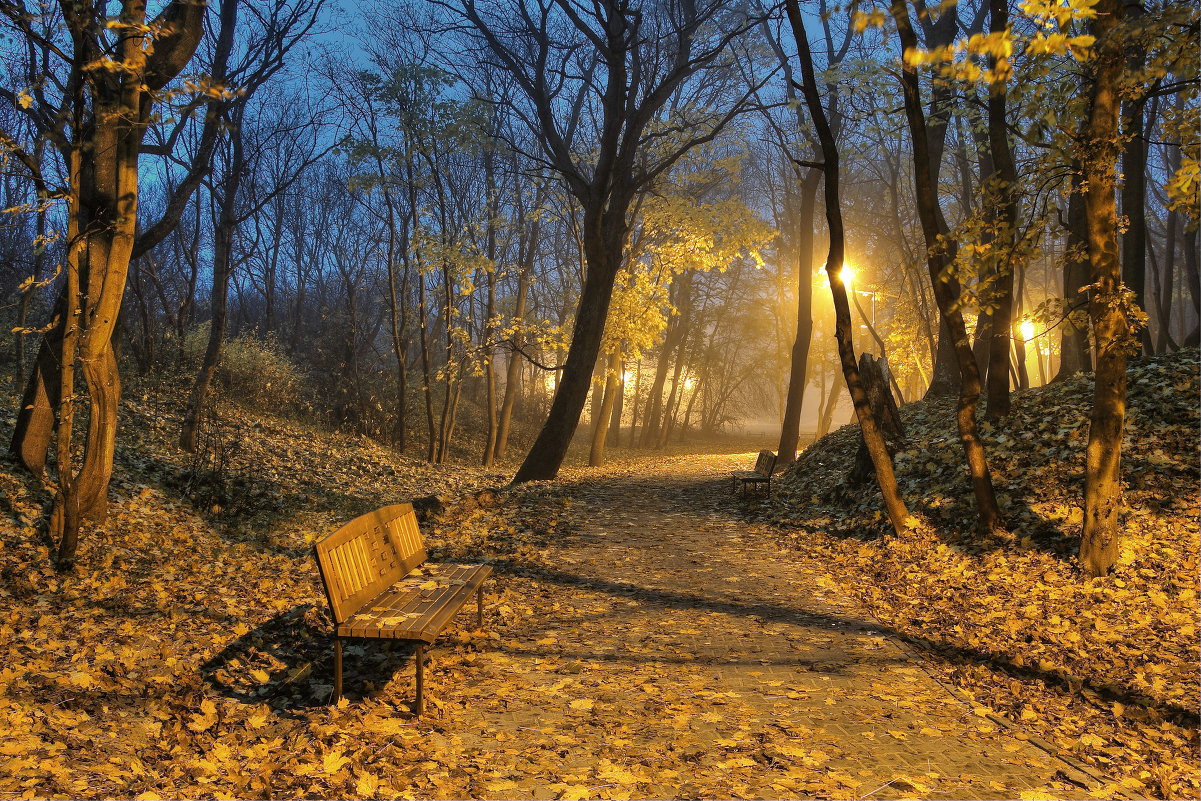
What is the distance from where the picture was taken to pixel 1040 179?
256 inches

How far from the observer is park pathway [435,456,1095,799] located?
3238mm

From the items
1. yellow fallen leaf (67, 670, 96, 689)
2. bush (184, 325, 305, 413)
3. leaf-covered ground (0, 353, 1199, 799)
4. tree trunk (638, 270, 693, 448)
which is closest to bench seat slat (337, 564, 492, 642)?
leaf-covered ground (0, 353, 1199, 799)

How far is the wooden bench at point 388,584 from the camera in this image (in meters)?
3.81

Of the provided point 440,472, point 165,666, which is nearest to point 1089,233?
point 165,666

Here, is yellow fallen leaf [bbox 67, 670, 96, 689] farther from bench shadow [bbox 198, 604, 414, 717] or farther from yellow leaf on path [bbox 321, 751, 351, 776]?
yellow leaf on path [bbox 321, 751, 351, 776]

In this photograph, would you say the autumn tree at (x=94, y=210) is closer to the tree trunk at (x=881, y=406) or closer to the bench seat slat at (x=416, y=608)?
the bench seat slat at (x=416, y=608)

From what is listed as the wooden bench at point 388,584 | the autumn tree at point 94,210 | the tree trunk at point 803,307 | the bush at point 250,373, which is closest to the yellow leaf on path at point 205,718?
the wooden bench at point 388,584

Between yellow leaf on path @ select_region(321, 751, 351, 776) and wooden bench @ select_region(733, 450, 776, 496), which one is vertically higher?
wooden bench @ select_region(733, 450, 776, 496)

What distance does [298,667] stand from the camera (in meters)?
4.35

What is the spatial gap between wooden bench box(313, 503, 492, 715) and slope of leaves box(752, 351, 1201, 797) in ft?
10.6

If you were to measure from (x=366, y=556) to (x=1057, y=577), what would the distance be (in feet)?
17.6

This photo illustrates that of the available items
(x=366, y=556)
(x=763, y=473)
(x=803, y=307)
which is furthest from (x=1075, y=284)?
(x=366, y=556)

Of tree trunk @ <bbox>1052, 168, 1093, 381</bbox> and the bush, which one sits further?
the bush

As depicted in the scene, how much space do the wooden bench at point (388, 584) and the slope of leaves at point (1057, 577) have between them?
322 cm
